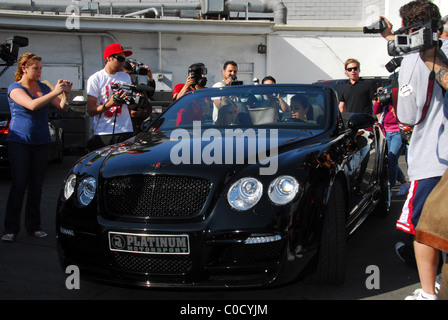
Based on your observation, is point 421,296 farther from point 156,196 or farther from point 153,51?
point 153,51

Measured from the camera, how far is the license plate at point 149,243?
299 cm

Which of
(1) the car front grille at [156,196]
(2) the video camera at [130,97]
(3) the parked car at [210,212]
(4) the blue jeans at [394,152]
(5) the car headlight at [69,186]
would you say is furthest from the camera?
(4) the blue jeans at [394,152]

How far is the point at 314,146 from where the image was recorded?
11.7 feet

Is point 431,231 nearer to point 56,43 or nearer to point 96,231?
point 96,231

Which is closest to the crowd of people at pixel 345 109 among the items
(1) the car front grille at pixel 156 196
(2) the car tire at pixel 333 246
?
(2) the car tire at pixel 333 246

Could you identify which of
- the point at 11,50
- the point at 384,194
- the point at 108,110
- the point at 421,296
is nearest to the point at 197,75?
the point at 108,110

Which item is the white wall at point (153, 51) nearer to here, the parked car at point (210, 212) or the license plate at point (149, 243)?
the parked car at point (210, 212)

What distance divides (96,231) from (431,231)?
188 centimetres

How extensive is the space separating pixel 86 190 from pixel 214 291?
1.07 m

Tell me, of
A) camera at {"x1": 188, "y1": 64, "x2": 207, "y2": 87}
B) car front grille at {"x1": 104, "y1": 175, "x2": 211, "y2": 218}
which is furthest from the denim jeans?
camera at {"x1": 188, "y1": 64, "x2": 207, "y2": 87}

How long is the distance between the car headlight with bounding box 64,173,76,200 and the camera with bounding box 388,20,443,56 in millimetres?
2249

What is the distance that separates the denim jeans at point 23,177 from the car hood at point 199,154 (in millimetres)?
1343
